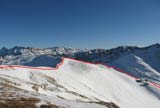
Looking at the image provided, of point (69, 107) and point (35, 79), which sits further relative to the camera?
point (35, 79)

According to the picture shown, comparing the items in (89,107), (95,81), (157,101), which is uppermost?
(89,107)

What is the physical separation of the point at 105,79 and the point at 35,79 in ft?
312

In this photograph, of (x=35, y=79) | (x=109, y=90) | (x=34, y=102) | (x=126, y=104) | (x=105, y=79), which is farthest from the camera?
(x=105, y=79)

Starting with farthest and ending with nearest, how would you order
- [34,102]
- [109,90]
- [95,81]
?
[95,81]
[109,90]
[34,102]

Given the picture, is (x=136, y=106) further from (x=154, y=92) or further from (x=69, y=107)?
(x=69, y=107)

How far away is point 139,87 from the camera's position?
656 feet

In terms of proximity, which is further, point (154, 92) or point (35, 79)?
point (154, 92)

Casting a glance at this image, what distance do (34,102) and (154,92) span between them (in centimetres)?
16722

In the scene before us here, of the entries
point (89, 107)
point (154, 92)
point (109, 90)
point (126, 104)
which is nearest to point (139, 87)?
point (154, 92)

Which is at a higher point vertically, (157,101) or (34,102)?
(34,102)

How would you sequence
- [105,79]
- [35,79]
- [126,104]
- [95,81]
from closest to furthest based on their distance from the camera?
[35,79] < [126,104] < [95,81] < [105,79]

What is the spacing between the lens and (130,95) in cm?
17562

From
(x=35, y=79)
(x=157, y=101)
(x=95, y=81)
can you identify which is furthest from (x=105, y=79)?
(x=35, y=79)

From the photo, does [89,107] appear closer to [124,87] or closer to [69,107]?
[69,107]
